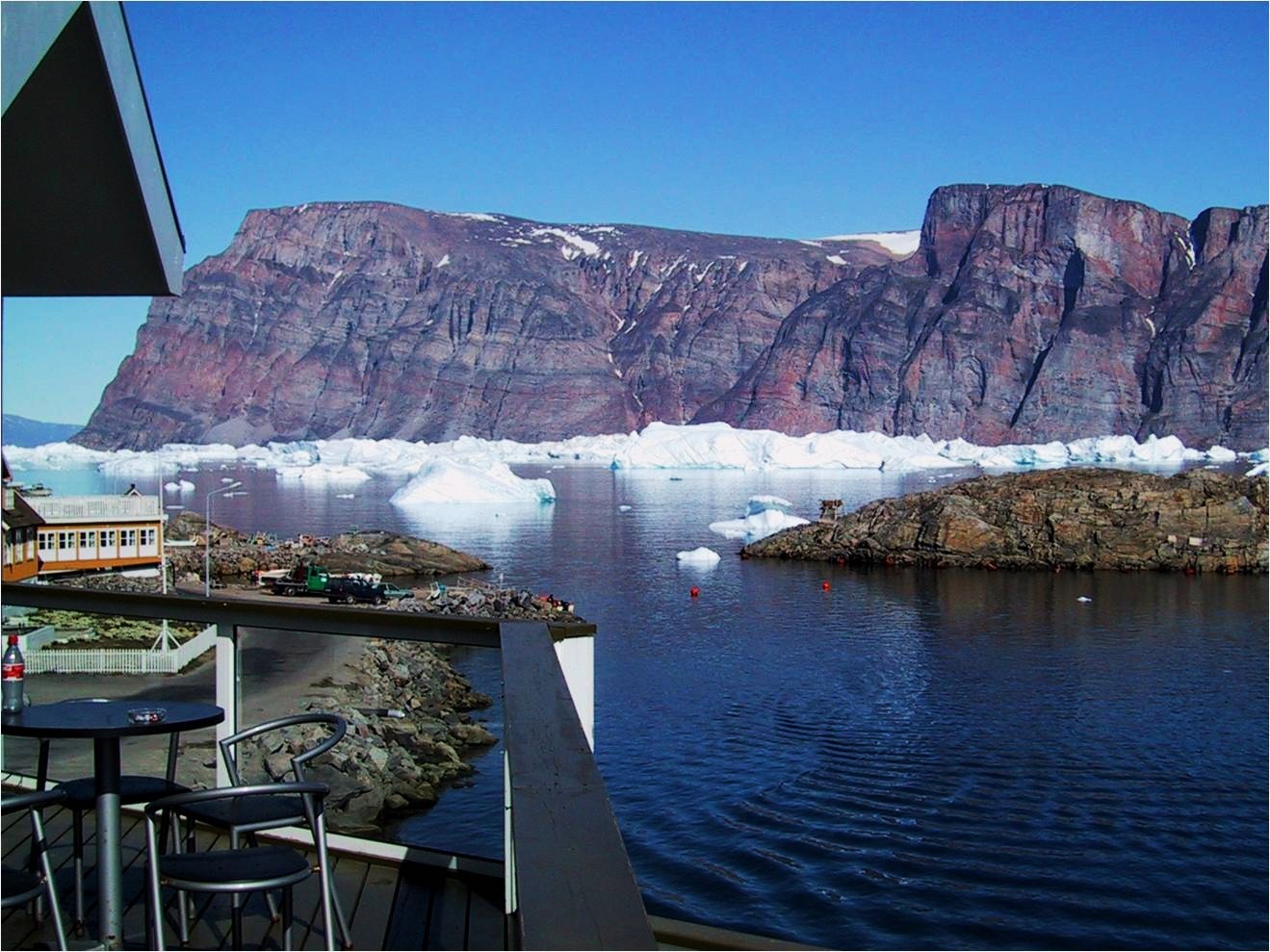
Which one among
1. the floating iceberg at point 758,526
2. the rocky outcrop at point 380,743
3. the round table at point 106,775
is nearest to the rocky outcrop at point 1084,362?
the floating iceberg at point 758,526

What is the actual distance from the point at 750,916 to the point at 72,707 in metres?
10.0

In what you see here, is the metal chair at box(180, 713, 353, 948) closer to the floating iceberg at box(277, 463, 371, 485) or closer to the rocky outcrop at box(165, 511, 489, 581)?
the rocky outcrop at box(165, 511, 489, 581)

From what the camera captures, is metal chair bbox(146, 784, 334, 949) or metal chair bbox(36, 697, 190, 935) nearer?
metal chair bbox(146, 784, 334, 949)

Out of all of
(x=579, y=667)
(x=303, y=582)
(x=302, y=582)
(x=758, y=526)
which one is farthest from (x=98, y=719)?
(x=758, y=526)

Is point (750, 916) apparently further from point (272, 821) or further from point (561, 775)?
point (561, 775)

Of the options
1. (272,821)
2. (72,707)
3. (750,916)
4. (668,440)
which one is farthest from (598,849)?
(668,440)

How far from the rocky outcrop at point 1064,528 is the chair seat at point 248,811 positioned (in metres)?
44.5

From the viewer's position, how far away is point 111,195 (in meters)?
3.71

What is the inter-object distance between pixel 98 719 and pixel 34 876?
0.39m

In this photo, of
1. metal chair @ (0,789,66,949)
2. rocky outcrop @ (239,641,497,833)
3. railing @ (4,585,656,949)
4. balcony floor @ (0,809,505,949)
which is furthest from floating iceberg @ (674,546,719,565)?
metal chair @ (0,789,66,949)

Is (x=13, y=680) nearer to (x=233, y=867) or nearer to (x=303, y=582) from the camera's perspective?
(x=233, y=867)

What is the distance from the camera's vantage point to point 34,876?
282 centimetres

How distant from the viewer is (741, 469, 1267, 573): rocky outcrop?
150ft

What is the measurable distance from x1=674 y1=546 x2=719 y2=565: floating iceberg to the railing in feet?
134
